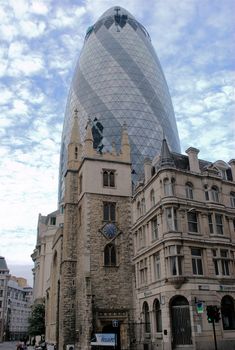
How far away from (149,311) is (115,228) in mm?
9692

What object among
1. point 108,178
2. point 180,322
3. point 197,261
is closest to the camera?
point 180,322

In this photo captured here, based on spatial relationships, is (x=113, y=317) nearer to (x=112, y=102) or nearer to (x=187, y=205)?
(x=187, y=205)

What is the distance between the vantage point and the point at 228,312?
30.8 m

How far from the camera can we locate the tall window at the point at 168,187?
3177 centimetres

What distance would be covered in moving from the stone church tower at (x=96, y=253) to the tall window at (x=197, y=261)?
401 inches

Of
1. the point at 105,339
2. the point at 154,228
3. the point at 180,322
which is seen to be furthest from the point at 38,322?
the point at 180,322

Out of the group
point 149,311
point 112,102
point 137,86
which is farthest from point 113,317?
point 137,86

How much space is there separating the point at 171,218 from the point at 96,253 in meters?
10.9

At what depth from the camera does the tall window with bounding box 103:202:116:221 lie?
40.9 meters

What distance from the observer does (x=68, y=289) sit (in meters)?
39.4

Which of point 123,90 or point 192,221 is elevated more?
point 123,90

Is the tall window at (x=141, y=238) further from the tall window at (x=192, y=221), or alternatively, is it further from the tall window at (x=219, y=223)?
the tall window at (x=219, y=223)

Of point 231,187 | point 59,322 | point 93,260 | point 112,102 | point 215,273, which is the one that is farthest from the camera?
point 112,102

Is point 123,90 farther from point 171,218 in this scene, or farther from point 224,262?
point 224,262
